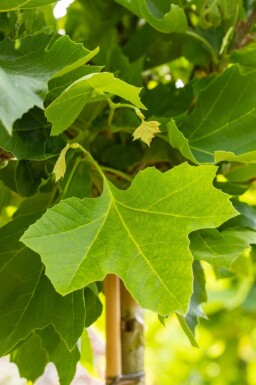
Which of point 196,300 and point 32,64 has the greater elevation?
point 32,64

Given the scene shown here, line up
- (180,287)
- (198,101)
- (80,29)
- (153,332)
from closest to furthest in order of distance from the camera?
(180,287) → (198,101) → (80,29) → (153,332)

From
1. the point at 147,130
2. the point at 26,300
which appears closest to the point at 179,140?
the point at 147,130

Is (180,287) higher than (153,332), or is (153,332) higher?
(180,287)

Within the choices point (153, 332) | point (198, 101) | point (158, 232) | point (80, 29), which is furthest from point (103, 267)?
point (153, 332)

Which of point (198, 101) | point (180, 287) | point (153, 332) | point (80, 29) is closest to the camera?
point (180, 287)

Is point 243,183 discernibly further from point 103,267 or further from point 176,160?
point 103,267

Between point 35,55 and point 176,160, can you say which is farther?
point 176,160

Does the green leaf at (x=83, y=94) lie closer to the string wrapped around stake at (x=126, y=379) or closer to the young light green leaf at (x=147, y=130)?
the young light green leaf at (x=147, y=130)

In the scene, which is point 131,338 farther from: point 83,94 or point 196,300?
point 83,94
